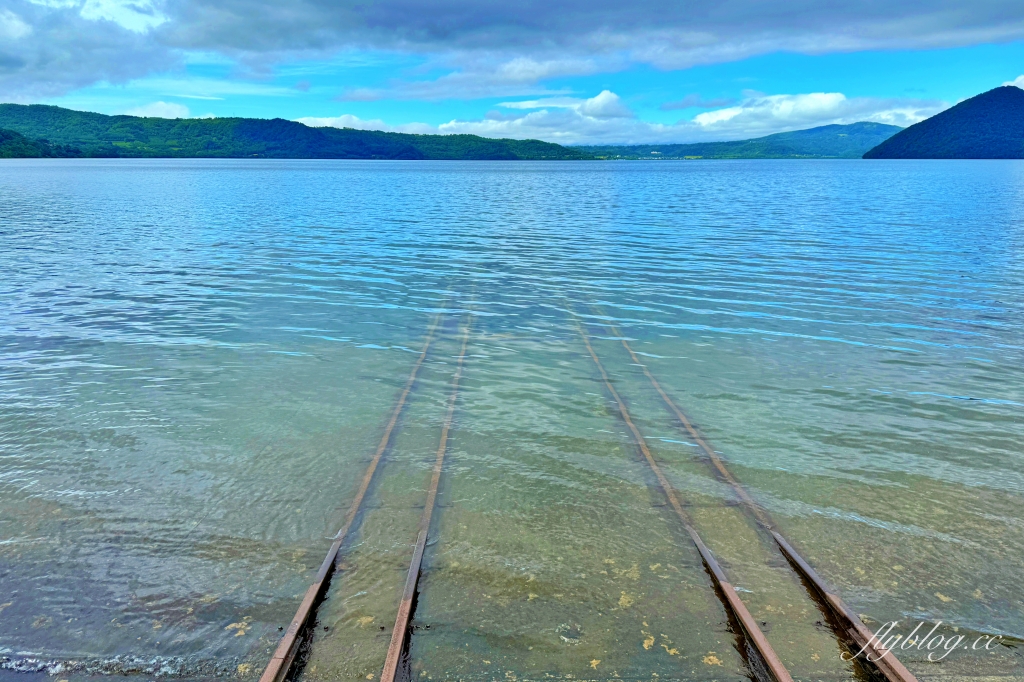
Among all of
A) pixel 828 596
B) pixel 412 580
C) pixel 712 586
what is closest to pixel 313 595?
pixel 412 580

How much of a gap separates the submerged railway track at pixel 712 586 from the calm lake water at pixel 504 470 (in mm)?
184

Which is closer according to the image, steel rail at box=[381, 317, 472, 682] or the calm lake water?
steel rail at box=[381, 317, 472, 682]

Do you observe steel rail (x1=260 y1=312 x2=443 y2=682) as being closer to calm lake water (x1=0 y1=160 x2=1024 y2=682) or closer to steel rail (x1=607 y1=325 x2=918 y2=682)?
calm lake water (x1=0 y1=160 x2=1024 y2=682)

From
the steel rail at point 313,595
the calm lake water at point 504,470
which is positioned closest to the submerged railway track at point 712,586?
the steel rail at point 313,595

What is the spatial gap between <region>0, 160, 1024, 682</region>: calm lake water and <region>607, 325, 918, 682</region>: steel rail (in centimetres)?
23

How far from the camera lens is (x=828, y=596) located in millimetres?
7109

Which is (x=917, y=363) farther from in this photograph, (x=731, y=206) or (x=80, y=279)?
(x=731, y=206)

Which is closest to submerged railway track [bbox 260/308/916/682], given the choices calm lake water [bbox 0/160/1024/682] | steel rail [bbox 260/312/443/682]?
steel rail [bbox 260/312/443/682]

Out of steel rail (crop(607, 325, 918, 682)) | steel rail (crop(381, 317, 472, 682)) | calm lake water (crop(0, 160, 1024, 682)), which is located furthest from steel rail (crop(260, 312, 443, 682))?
steel rail (crop(607, 325, 918, 682))

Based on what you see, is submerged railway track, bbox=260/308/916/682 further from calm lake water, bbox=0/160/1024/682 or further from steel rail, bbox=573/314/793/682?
calm lake water, bbox=0/160/1024/682

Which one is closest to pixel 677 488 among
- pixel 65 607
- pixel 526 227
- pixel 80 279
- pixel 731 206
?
pixel 65 607

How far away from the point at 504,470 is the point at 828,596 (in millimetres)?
5250

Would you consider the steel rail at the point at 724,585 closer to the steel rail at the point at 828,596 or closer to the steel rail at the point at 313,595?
the steel rail at the point at 828,596

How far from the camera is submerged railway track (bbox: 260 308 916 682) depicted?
19.8ft
